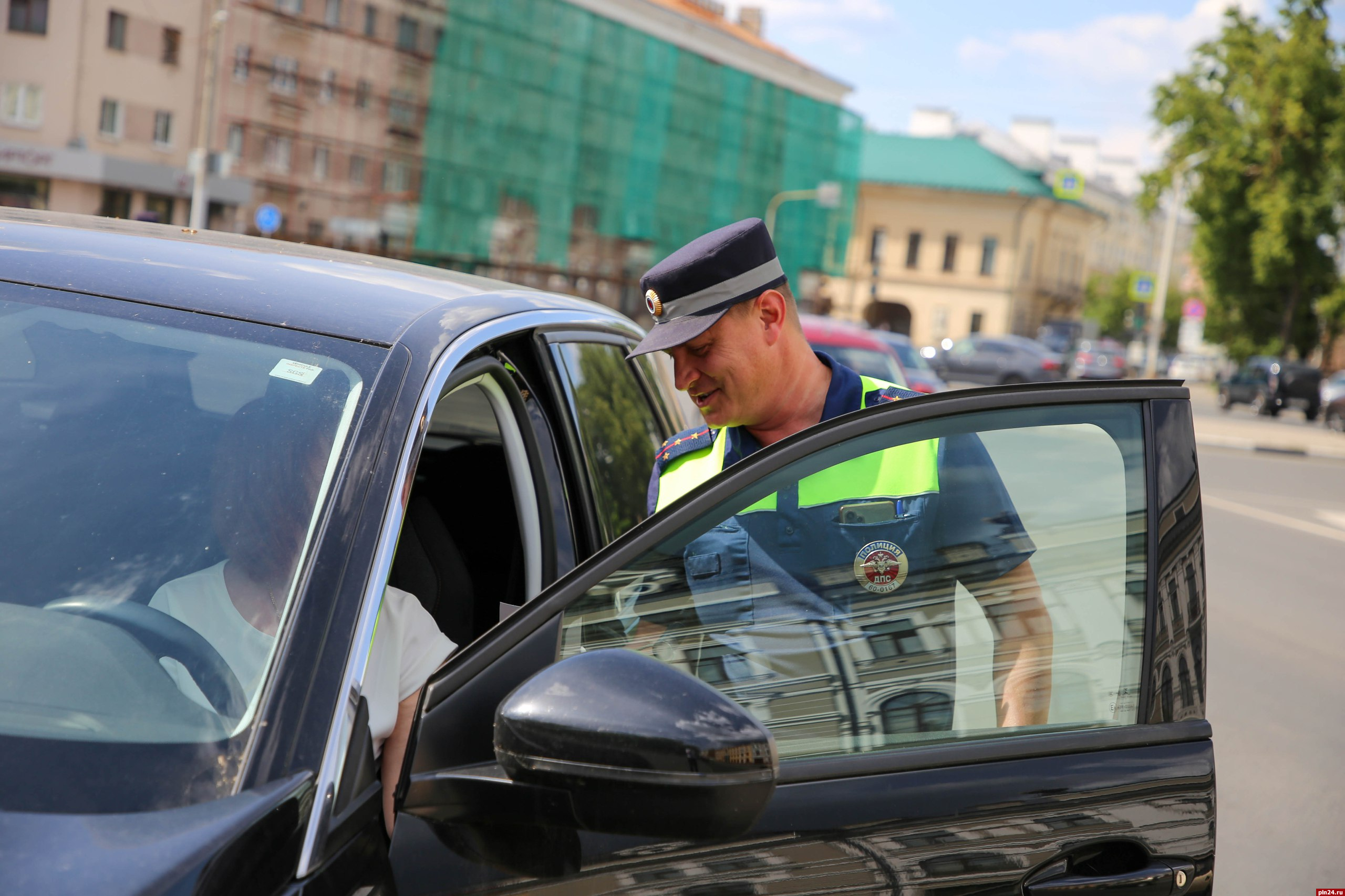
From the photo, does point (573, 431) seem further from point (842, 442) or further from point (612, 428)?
point (842, 442)

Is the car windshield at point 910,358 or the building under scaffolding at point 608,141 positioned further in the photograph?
the building under scaffolding at point 608,141

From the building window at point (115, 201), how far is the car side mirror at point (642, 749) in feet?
116

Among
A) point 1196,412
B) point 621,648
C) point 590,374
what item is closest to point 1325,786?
point 590,374

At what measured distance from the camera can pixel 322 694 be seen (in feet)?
4.43

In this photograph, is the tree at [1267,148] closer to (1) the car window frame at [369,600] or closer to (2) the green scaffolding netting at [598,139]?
(2) the green scaffolding netting at [598,139]

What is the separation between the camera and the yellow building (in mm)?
65938

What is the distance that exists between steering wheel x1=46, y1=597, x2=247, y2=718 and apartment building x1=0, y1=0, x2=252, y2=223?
109 feet

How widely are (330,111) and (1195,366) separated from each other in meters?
67.9

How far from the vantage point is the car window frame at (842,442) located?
4.74 ft

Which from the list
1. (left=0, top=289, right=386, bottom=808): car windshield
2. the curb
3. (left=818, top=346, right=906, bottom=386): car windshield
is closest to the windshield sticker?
(left=0, top=289, right=386, bottom=808): car windshield

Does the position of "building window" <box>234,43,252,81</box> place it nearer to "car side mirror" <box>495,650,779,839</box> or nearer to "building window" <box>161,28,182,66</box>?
"building window" <box>161,28,182,66</box>

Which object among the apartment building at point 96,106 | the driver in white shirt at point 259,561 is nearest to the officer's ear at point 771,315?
the driver in white shirt at point 259,561

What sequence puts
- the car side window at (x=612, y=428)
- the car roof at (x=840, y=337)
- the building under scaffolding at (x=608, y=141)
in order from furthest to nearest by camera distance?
the building under scaffolding at (x=608, y=141) → the car roof at (x=840, y=337) → the car side window at (x=612, y=428)

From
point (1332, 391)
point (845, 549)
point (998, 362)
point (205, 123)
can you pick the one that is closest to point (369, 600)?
point (845, 549)
